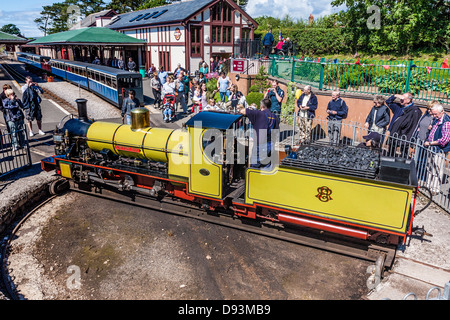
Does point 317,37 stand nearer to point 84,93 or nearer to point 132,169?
point 84,93

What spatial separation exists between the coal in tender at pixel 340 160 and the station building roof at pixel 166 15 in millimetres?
24538

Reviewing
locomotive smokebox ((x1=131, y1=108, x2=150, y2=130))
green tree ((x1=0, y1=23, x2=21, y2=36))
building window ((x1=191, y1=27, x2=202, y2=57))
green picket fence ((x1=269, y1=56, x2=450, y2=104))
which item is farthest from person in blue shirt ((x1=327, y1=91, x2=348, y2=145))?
green tree ((x1=0, y1=23, x2=21, y2=36))

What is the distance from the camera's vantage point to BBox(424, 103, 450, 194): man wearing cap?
27.0 feet

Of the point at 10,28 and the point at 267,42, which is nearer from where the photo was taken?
the point at 267,42

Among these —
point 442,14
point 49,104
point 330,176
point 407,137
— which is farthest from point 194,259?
point 442,14

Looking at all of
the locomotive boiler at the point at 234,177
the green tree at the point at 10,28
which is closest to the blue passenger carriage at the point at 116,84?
the locomotive boiler at the point at 234,177

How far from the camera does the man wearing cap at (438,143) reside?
324 inches

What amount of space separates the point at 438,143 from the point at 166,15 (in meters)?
30.0

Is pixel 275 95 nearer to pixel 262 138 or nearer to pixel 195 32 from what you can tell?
pixel 262 138

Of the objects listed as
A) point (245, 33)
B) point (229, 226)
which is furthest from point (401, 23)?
point (229, 226)

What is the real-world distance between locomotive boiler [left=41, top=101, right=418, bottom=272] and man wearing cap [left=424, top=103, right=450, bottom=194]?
7.47ft

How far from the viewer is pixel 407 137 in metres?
9.66

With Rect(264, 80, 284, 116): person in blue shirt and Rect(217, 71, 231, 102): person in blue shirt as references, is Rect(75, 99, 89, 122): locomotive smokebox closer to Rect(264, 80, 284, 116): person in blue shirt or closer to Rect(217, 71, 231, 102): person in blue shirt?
Rect(264, 80, 284, 116): person in blue shirt

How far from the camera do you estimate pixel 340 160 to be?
686 cm
